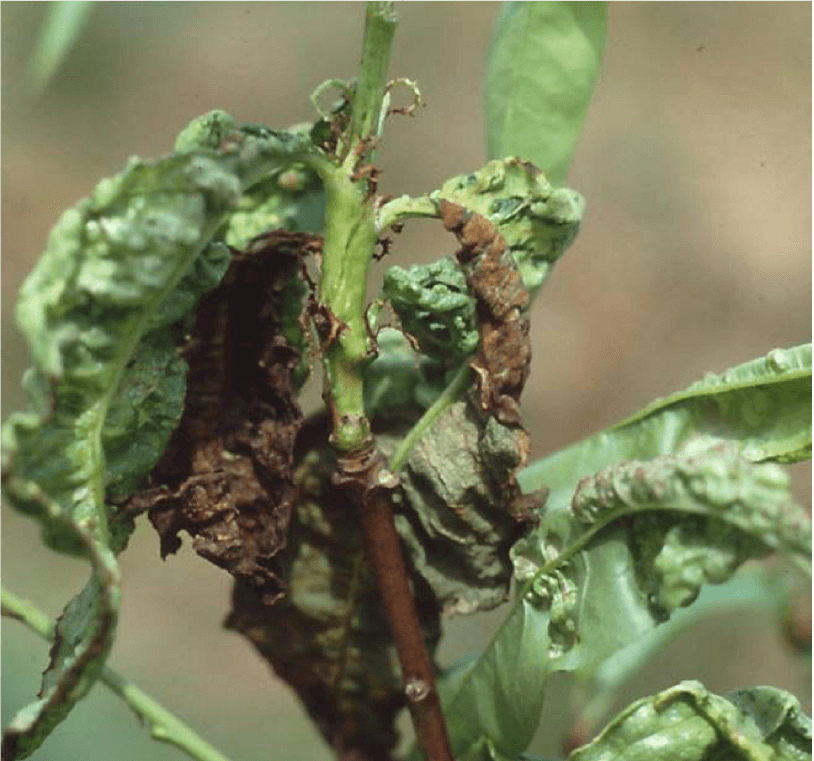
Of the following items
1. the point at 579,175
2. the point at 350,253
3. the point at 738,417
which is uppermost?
the point at 579,175

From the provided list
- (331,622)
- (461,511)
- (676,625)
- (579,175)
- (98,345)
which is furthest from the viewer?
(579,175)

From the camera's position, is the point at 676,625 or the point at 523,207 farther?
the point at 676,625

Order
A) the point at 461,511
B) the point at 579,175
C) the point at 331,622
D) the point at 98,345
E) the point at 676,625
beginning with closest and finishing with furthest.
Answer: the point at 98,345 → the point at 461,511 → the point at 331,622 → the point at 676,625 → the point at 579,175

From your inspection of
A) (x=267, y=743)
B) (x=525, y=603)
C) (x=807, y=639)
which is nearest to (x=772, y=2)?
(x=267, y=743)

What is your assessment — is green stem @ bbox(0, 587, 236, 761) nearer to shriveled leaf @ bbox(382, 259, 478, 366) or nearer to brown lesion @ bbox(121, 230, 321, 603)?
brown lesion @ bbox(121, 230, 321, 603)

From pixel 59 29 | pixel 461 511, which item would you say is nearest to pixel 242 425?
pixel 461 511

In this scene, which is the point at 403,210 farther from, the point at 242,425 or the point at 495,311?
the point at 242,425

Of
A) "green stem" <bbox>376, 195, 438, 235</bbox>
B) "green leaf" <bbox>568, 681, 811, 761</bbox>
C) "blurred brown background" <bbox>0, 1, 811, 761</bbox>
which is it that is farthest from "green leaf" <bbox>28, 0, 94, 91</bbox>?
"blurred brown background" <bbox>0, 1, 811, 761</bbox>

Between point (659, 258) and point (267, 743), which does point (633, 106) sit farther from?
point (267, 743)
